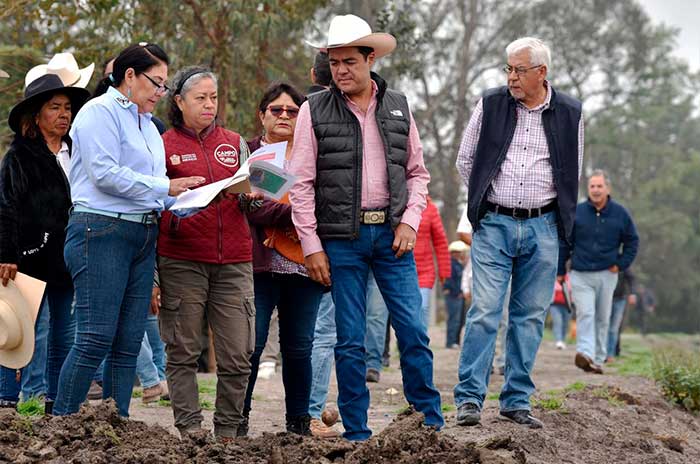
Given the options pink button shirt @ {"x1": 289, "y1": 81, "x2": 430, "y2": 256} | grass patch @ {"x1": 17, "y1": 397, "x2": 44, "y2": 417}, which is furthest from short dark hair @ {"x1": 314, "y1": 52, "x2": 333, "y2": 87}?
grass patch @ {"x1": 17, "y1": 397, "x2": 44, "y2": 417}

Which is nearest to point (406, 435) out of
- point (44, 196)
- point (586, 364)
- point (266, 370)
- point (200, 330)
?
point (200, 330)

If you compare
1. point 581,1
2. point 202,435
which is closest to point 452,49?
point 581,1

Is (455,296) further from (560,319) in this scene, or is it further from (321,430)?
(321,430)

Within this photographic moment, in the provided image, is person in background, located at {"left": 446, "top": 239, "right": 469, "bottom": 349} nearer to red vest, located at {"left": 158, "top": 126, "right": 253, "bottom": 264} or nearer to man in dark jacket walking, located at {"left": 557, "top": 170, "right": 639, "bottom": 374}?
man in dark jacket walking, located at {"left": 557, "top": 170, "right": 639, "bottom": 374}

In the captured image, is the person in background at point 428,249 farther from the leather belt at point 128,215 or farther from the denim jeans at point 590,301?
the leather belt at point 128,215

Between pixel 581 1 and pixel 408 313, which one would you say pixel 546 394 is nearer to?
pixel 408 313

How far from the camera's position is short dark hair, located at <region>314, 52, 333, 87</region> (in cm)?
746

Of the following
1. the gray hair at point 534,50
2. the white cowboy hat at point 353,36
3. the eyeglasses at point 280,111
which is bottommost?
the eyeglasses at point 280,111

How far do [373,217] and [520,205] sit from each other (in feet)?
5.33

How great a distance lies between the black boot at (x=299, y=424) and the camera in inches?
275

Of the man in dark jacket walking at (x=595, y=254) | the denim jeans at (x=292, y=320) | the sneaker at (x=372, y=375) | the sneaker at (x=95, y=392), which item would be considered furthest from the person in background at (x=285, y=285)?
the man in dark jacket walking at (x=595, y=254)

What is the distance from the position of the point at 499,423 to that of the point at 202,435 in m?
2.57

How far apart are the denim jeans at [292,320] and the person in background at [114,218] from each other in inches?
35.9

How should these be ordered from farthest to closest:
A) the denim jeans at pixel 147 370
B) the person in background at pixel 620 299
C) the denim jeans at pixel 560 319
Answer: the denim jeans at pixel 560 319
the person in background at pixel 620 299
the denim jeans at pixel 147 370
